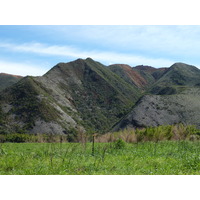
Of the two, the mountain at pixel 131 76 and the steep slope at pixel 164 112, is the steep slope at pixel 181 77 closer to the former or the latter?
the mountain at pixel 131 76

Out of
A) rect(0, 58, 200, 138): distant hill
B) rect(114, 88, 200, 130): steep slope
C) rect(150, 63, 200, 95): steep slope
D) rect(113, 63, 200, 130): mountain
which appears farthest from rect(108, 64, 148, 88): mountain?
rect(114, 88, 200, 130): steep slope

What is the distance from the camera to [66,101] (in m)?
73.1

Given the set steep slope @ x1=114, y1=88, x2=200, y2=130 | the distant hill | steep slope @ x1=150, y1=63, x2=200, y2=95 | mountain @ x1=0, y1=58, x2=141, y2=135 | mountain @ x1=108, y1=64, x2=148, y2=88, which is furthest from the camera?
mountain @ x1=108, y1=64, x2=148, y2=88

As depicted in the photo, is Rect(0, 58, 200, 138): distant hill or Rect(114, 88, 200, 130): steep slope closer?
Rect(114, 88, 200, 130): steep slope

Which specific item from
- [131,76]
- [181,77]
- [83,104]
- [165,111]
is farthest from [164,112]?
[131,76]

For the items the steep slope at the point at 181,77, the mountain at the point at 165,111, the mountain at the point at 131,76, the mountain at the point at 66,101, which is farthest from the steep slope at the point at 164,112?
the mountain at the point at 131,76

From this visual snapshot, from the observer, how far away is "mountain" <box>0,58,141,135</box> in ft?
168

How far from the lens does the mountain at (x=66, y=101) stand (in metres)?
51.2

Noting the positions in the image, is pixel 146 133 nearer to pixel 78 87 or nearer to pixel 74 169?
pixel 74 169

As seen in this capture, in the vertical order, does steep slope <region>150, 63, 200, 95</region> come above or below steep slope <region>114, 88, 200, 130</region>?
above

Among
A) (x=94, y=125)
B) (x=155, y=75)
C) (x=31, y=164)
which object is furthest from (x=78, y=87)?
(x=155, y=75)

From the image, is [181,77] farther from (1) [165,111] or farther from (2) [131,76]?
(1) [165,111]

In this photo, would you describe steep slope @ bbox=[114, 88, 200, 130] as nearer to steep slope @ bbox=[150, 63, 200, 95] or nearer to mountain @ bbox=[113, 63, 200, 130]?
mountain @ bbox=[113, 63, 200, 130]

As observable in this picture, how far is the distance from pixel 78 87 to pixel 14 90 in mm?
32377
